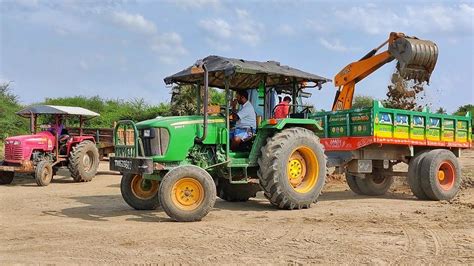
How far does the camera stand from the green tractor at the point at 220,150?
294 inches

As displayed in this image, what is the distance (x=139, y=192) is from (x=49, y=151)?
6.61 m

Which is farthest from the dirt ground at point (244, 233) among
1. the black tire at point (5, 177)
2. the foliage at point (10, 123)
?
the foliage at point (10, 123)

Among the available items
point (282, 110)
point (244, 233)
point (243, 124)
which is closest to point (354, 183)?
point (282, 110)

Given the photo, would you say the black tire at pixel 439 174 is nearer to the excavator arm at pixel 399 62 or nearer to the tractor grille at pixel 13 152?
the excavator arm at pixel 399 62

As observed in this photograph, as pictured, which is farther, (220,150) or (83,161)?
(83,161)

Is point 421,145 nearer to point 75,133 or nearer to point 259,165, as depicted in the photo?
point 259,165

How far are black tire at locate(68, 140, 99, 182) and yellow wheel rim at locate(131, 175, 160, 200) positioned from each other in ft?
20.5

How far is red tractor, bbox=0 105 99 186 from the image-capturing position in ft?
44.8

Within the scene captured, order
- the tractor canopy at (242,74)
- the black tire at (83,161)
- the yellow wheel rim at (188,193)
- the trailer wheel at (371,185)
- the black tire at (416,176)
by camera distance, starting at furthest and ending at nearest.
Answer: the black tire at (83,161) < the trailer wheel at (371,185) < the black tire at (416,176) < the tractor canopy at (242,74) < the yellow wheel rim at (188,193)

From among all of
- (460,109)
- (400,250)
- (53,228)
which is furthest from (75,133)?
(460,109)

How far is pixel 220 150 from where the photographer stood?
27.9 ft

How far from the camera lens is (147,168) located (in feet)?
24.6

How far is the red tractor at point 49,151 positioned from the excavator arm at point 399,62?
717 cm

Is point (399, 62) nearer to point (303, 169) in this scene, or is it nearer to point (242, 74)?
point (303, 169)
